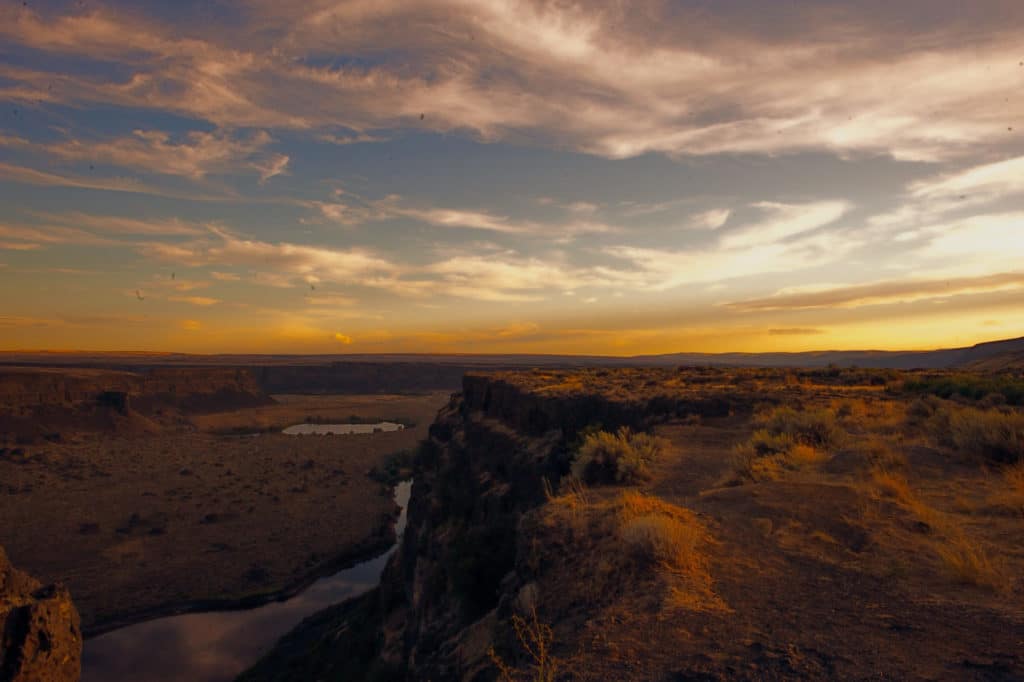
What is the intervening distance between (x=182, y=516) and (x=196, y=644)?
735 inches

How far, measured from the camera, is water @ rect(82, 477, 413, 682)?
24312 mm

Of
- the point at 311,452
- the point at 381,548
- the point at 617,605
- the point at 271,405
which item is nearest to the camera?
the point at 617,605

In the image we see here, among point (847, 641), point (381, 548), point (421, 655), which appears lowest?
point (381, 548)

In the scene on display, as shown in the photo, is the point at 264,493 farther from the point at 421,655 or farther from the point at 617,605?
the point at 617,605

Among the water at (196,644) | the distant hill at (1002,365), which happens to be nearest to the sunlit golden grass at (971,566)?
the water at (196,644)

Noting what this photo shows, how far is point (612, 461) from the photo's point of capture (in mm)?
11375

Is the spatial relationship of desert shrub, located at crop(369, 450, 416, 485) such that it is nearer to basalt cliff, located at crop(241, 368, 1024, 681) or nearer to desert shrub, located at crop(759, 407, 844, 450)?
basalt cliff, located at crop(241, 368, 1024, 681)

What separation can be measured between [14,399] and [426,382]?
101 metres

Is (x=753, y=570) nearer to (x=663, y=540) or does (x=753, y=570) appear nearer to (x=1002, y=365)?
(x=663, y=540)

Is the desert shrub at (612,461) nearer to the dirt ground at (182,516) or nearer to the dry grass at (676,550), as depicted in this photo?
the dry grass at (676,550)

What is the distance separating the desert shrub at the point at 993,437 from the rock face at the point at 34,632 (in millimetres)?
18514

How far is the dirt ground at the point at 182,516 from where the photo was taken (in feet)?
102

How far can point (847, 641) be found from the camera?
4.41 metres

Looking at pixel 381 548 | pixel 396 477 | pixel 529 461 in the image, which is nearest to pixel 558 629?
pixel 529 461
